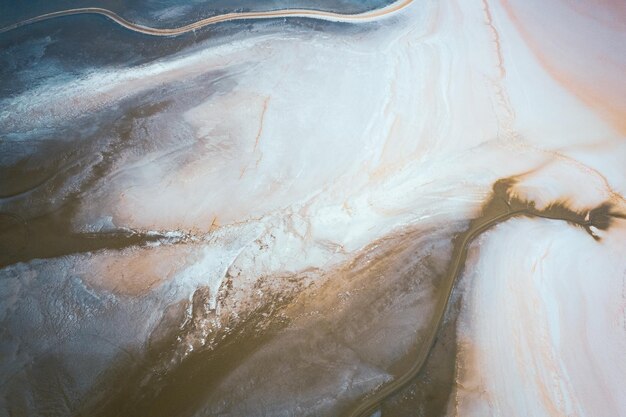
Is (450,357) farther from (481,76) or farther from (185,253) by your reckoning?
(481,76)

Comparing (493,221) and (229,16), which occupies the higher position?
(229,16)

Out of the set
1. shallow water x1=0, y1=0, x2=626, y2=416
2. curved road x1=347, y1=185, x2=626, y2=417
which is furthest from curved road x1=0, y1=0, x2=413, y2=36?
curved road x1=347, y1=185, x2=626, y2=417

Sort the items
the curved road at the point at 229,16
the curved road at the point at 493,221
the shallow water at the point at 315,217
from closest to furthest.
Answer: the shallow water at the point at 315,217 < the curved road at the point at 493,221 < the curved road at the point at 229,16

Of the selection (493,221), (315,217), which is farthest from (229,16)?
(493,221)

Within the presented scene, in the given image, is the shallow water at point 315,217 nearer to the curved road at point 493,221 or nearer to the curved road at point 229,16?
the curved road at point 493,221

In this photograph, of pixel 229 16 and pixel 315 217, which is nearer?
pixel 315 217

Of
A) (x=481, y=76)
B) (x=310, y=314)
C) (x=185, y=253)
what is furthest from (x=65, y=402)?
(x=481, y=76)

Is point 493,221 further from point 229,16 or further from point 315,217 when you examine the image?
point 229,16

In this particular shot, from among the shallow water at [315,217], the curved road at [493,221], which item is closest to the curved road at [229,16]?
the shallow water at [315,217]
